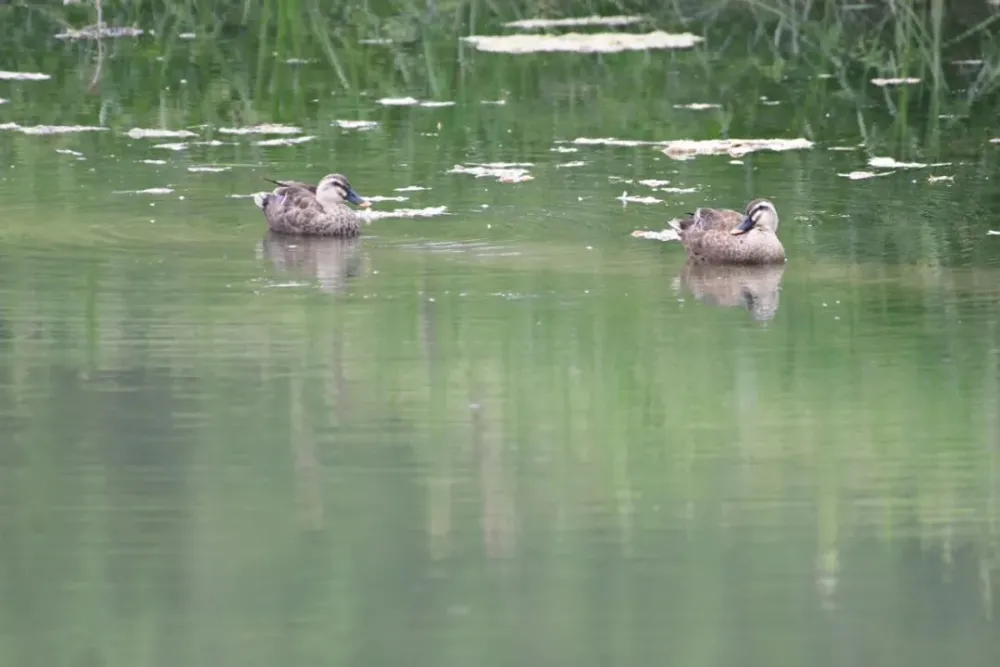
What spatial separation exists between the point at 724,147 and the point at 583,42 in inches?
148

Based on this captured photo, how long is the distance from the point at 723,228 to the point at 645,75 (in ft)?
17.7

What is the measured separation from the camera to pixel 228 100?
49.1 feet

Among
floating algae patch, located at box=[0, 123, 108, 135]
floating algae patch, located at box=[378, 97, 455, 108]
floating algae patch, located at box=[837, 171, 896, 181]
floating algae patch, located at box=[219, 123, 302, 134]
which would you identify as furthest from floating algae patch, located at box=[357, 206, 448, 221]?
floating algae patch, located at box=[378, 97, 455, 108]

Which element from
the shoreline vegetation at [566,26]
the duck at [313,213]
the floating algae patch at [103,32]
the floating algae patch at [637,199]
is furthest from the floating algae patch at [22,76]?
the floating algae patch at [637,199]

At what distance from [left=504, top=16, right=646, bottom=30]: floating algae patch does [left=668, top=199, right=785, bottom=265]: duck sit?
7.02 m

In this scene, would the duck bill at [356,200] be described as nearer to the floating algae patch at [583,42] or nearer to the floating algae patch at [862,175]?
the floating algae patch at [862,175]

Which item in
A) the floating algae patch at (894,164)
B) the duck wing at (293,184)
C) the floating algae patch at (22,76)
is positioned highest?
the floating algae patch at (22,76)

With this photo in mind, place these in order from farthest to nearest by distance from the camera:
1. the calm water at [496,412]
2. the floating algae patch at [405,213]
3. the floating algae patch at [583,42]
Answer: the floating algae patch at [583,42] < the floating algae patch at [405,213] < the calm water at [496,412]

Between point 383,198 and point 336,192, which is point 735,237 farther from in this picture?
point 383,198

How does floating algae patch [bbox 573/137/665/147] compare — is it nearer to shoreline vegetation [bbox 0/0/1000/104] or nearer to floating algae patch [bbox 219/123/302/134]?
floating algae patch [bbox 219/123/302/134]

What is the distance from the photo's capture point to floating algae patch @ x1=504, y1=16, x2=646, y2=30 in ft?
58.1

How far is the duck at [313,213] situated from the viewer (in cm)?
1133

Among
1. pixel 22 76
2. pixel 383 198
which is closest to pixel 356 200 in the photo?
pixel 383 198

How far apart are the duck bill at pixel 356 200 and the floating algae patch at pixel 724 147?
205 centimetres
